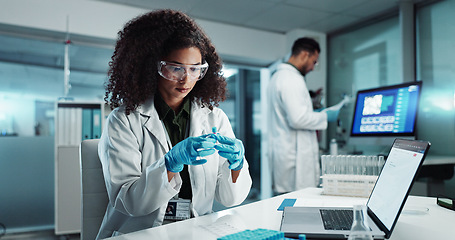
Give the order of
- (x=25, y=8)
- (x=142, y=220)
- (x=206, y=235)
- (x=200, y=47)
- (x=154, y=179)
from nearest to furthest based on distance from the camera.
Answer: (x=206, y=235)
(x=154, y=179)
(x=142, y=220)
(x=200, y=47)
(x=25, y=8)

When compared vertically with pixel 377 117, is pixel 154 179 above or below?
below

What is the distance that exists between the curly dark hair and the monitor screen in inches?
55.5

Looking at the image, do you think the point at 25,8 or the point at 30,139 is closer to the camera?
the point at 25,8

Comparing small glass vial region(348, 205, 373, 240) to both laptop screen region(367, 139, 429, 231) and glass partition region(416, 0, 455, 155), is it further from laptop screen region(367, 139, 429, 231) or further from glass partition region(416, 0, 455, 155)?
glass partition region(416, 0, 455, 155)

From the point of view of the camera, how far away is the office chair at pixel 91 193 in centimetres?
126

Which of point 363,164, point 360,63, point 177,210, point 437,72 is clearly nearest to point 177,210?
point 177,210

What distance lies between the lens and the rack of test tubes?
4.83ft

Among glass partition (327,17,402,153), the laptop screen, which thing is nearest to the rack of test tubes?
the laptop screen

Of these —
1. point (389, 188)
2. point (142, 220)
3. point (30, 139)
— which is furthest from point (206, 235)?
point (30, 139)

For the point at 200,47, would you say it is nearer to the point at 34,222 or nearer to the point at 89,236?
the point at 89,236

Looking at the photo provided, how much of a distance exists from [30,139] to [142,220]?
2.50 meters

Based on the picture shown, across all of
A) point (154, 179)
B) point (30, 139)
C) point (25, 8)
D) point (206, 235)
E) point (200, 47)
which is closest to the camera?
point (206, 235)

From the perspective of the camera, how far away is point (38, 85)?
3.35 meters

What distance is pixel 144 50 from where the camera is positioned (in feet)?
4.29
